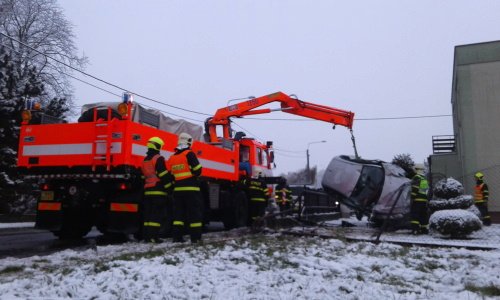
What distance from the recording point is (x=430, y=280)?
526 cm

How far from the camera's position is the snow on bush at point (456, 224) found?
34.1 ft

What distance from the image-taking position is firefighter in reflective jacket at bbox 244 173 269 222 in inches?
575

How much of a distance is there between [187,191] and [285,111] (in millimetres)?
8629

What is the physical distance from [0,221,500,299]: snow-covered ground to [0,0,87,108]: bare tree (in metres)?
22.1

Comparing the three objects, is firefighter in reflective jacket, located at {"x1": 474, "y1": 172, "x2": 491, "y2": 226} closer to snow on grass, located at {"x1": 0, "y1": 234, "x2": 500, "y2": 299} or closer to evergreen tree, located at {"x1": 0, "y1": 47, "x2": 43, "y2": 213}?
snow on grass, located at {"x1": 0, "y1": 234, "x2": 500, "y2": 299}

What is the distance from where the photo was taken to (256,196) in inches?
576

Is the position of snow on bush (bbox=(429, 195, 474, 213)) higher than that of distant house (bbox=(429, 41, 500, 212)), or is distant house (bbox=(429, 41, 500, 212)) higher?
distant house (bbox=(429, 41, 500, 212))

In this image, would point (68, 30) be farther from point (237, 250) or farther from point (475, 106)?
point (237, 250)

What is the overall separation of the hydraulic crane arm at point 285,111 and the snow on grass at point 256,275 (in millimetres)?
8865

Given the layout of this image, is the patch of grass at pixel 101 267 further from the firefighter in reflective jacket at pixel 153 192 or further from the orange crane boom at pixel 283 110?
the orange crane boom at pixel 283 110

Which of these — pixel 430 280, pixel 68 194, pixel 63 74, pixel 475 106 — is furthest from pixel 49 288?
pixel 63 74

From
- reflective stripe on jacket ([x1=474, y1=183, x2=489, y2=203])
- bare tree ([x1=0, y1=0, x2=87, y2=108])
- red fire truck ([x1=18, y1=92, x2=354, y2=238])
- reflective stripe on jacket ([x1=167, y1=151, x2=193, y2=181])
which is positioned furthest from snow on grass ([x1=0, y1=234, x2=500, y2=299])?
bare tree ([x1=0, y1=0, x2=87, y2=108])

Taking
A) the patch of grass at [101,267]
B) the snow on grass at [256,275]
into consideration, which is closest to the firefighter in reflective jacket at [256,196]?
the snow on grass at [256,275]

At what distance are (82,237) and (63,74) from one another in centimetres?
1878
